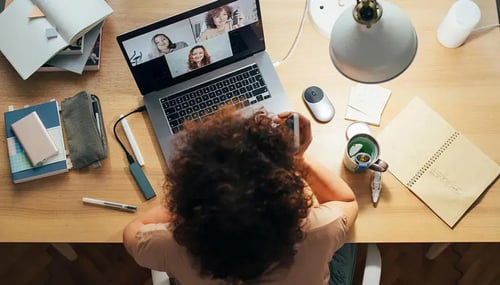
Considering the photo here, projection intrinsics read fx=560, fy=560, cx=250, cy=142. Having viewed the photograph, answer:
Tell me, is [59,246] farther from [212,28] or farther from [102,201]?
[212,28]

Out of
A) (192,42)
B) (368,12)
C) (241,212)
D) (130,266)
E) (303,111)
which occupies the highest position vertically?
(368,12)

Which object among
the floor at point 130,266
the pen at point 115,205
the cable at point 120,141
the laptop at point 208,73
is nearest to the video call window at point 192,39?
the laptop at point 208,73

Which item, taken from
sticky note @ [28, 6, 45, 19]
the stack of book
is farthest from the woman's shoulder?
sticky note @ [28, 6, 45, 19]

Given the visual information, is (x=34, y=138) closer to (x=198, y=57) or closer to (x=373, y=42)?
(x=198, y=57)

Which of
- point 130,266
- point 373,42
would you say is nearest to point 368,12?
point 373,42

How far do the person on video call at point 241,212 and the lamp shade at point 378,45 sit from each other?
7.4 inches

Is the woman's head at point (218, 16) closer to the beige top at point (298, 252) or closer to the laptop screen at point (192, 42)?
the laptop screen at point (192, 42)

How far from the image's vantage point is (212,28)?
130cm

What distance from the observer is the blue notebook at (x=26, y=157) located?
4.36 ft

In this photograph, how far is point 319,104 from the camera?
1.38 metres

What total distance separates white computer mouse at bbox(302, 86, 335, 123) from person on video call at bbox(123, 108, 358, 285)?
0.79 ft

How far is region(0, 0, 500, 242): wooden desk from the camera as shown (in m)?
1.29

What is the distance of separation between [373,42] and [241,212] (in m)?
0.39

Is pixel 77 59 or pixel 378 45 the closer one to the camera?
pixel 378 45
